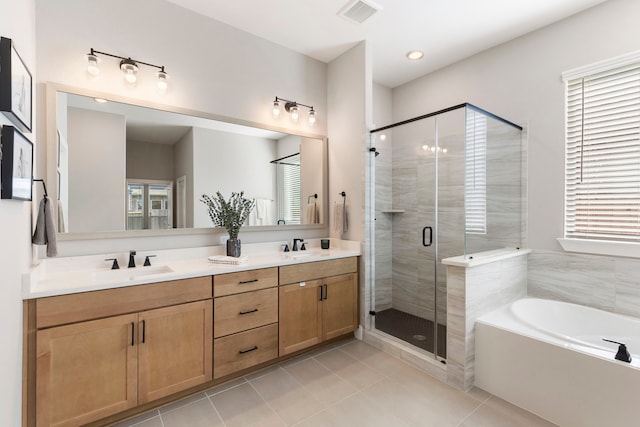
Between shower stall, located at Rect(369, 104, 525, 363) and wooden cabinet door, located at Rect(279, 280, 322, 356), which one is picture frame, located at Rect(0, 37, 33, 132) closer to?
wooden cabinet door, located at Rect(279, 280, 322, 356)

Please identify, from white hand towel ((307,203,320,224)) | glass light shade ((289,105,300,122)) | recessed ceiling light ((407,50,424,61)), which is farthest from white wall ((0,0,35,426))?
recessed ceiling light ((407,50,424,61))

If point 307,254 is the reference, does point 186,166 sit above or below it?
above

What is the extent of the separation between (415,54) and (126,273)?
3.36 meters

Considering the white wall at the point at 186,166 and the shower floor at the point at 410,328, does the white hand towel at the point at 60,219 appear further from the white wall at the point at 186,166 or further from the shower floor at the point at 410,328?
the shower floor at the point at 410,328

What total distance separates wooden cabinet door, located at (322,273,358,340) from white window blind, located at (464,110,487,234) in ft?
3.91

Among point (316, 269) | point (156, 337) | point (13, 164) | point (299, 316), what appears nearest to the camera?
point (13, 164)

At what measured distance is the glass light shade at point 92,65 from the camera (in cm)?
202

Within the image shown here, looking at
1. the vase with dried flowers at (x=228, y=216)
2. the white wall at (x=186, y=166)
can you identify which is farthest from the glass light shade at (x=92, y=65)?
the vase with dried flowers at (x=228, y=216)

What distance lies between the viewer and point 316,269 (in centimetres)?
266

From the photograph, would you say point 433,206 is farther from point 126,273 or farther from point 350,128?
point 126,273

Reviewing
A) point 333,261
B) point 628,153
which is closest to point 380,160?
point 333,261

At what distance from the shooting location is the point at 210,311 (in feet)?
6.79

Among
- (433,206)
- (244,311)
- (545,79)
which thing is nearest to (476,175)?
(433,206)

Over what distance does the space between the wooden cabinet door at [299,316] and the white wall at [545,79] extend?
6.91ft
